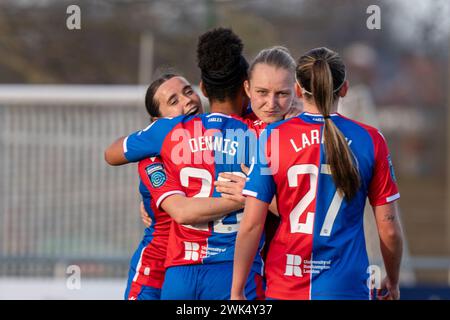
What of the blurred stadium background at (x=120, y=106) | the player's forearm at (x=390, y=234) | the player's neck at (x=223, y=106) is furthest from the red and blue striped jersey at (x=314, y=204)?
the blurred stadium background at (x=120, y=106)

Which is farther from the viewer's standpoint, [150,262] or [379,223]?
A: [150,262]

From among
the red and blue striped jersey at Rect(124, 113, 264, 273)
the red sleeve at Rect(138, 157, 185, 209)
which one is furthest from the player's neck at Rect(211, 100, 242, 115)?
the red sleeve at Rect(138, 157, 185, 209)

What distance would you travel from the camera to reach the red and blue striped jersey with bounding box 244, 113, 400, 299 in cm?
374

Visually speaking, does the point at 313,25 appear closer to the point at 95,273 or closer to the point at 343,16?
the point at 343,16

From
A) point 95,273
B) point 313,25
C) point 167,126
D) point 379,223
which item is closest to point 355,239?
point 379,223

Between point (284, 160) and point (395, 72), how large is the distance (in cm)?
2280

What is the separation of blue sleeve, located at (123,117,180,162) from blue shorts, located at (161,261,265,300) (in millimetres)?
595

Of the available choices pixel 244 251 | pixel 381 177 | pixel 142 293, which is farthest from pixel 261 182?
pixel 142 293

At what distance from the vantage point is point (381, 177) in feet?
12.6

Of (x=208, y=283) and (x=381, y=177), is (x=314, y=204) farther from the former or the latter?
(x=208, y=283)

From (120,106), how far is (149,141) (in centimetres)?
503

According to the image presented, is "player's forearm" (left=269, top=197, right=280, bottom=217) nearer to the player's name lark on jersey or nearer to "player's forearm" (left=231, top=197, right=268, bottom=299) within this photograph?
"player's forearm" (left=231, top=197, right=268, bottom=299)

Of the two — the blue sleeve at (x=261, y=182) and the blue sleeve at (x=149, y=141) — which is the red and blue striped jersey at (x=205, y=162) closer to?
the blue sleeve at (x=149, y=141)

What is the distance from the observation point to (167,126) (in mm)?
4191
